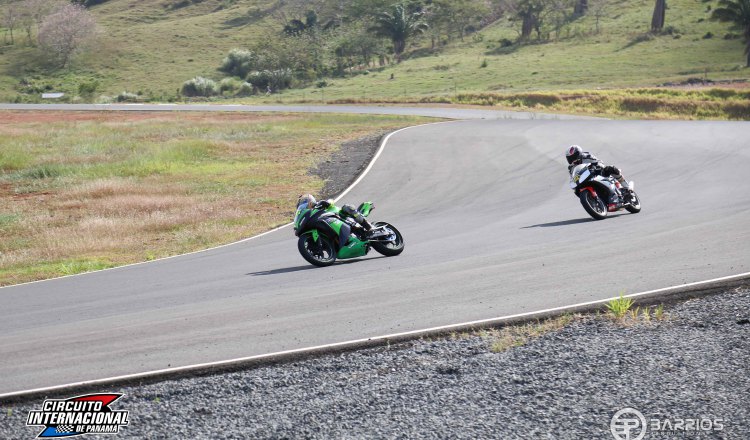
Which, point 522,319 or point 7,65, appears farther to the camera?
point 7,65

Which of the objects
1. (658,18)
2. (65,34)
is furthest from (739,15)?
(65,34)

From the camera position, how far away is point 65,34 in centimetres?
11762

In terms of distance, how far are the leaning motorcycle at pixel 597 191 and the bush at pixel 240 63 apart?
88031mm

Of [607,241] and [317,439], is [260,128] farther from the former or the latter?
[317,439]

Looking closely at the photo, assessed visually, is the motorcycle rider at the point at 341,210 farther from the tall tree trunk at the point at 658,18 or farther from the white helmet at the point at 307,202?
the tall tree trunk at the point at 658,18

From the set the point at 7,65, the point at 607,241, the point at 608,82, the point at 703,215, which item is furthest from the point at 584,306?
the point at 7,65

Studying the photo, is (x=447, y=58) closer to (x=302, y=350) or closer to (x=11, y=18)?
(x=11, y=18)

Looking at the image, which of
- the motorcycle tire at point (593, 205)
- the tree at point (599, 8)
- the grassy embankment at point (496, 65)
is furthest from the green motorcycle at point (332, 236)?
the tree at point (599, 8)

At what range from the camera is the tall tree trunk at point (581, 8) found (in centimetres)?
11531

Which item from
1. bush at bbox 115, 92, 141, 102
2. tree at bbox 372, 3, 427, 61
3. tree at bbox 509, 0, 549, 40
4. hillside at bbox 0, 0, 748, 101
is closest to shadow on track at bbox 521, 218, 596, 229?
hillside at bbox 0, 0, 748, 101

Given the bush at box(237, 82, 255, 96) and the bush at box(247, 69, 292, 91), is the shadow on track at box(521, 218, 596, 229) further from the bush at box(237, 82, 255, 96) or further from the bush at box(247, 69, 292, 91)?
the bush at box(247, 69, 292, 91)

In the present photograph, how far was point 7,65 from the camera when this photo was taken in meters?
114

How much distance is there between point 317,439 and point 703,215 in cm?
1251

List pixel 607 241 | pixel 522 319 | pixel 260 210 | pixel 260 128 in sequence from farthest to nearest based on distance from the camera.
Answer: pixel 260 128 < pixel 260 210 < pixel 607 241 < pixel 522 319
